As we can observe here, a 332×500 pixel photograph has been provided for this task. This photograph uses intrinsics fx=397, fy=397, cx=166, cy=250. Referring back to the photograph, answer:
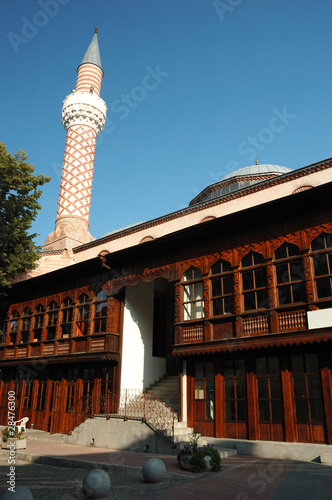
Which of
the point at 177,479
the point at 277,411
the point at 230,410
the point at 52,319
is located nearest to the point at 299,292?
the point at 277,411

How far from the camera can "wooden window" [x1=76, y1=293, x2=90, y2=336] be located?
17.8 meters

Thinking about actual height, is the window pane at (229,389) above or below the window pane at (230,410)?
above

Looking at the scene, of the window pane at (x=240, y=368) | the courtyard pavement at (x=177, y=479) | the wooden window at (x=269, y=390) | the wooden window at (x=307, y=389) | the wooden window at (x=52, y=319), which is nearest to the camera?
the courtyard pavement at (x=177, y=479)

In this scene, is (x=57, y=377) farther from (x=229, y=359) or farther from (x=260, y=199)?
(x=260, y=199)

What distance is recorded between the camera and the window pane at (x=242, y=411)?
12018mm

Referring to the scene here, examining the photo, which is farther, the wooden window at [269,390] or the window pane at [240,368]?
the window pane at [240,368]

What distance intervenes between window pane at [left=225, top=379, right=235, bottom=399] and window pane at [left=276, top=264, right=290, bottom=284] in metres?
3.55

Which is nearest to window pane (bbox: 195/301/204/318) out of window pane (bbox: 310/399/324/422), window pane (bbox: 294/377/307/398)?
window pane (bbox: 294/377/307/398)

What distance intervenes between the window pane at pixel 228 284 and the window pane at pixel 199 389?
3.18 meters

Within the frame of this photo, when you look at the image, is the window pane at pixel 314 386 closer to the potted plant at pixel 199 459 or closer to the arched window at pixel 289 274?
the arched window at pixel 289 274

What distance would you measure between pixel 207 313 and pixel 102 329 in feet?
18.1

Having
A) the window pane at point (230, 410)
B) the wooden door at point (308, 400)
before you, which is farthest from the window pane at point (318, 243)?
the window pane at point (230, 410)

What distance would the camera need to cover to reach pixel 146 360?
1759 cm

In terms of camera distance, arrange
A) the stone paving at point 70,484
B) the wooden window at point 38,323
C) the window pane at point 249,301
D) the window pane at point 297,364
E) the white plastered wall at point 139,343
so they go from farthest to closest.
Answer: the wooden window at point 38,323, the white plastered wall at point 139,343, the window pane at point 249,301, the window pane at point 297,364, the stone paving at point 70,484
